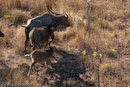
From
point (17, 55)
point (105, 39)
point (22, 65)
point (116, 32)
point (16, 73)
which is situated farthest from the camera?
point (116, 32)

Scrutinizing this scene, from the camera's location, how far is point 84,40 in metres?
7.94

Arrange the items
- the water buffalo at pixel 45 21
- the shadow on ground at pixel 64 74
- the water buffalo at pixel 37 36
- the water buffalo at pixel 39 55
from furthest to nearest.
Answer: the water buffalo at pixel 45 21 < the water buffalo at pixel 37 36 < the water buffalo at pixel 39 55 < the shadow on ground at pixel 64 74

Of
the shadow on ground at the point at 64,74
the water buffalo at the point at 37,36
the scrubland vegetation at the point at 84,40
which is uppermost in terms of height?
the water buffalo at the point at 37,36

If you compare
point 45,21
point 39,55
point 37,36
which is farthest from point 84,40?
point 39,55

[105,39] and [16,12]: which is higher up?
[16,12]

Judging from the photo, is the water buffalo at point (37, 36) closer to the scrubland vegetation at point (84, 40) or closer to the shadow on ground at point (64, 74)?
the scrubland vegetation at point (84, 40)

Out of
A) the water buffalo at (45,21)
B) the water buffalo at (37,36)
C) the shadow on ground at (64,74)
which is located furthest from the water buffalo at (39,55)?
the water buffalo at (45,21)

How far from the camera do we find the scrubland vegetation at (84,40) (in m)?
5.86

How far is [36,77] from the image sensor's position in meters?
5.79

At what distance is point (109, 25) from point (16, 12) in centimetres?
423

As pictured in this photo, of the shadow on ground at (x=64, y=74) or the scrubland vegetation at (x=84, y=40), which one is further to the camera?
the scrubland vegetation at (x=84, y=40)

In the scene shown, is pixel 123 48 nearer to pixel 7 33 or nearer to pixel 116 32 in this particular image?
pixel 116 32

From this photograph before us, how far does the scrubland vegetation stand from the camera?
19.2ft

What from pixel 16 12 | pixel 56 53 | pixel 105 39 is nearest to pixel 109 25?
pixel 105 39
